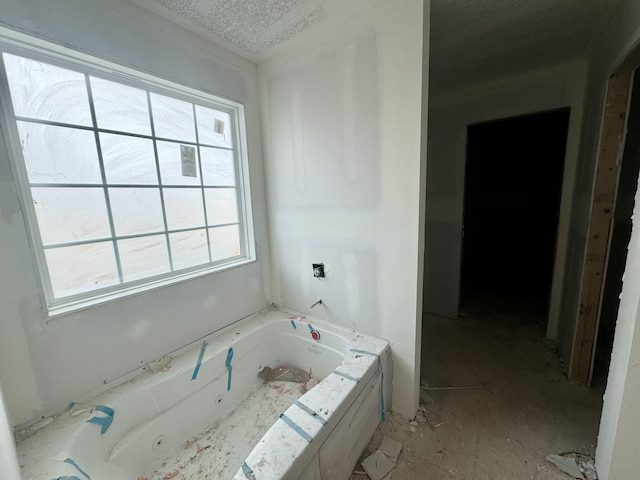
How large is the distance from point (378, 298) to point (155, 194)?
58.7 inches

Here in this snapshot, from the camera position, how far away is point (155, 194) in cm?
146

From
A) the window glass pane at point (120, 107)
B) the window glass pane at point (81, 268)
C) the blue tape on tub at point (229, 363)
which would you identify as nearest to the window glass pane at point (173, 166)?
the window glass pane at point (120, 107)

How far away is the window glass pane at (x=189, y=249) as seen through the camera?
158cm

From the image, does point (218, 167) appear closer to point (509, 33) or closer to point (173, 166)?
point (173, 166)

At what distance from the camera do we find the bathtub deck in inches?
48.0

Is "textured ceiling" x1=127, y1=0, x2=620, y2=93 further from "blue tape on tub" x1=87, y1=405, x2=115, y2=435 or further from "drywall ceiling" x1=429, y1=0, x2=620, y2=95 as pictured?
"blue tape on tub" x1=87, y1=405, x2=115, y2=435

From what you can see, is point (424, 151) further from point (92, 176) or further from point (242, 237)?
point (92, 176)

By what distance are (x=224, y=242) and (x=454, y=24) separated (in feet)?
6.65

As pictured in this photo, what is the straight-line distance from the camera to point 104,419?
1138 millimetres

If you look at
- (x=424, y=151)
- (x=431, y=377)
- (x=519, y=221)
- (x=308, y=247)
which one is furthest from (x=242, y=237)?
(x=519, y=221)

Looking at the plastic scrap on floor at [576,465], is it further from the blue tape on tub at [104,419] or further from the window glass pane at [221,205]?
the window glass pane at [221,205]

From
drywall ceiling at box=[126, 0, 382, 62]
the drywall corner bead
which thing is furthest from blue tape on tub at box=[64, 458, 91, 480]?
drywall ceiling at box=[126, 0, 382, 62]

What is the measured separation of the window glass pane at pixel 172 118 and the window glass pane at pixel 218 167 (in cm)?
14

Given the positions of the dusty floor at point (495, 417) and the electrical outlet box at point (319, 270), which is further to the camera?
the electrical outlet box at point (319, 270)
